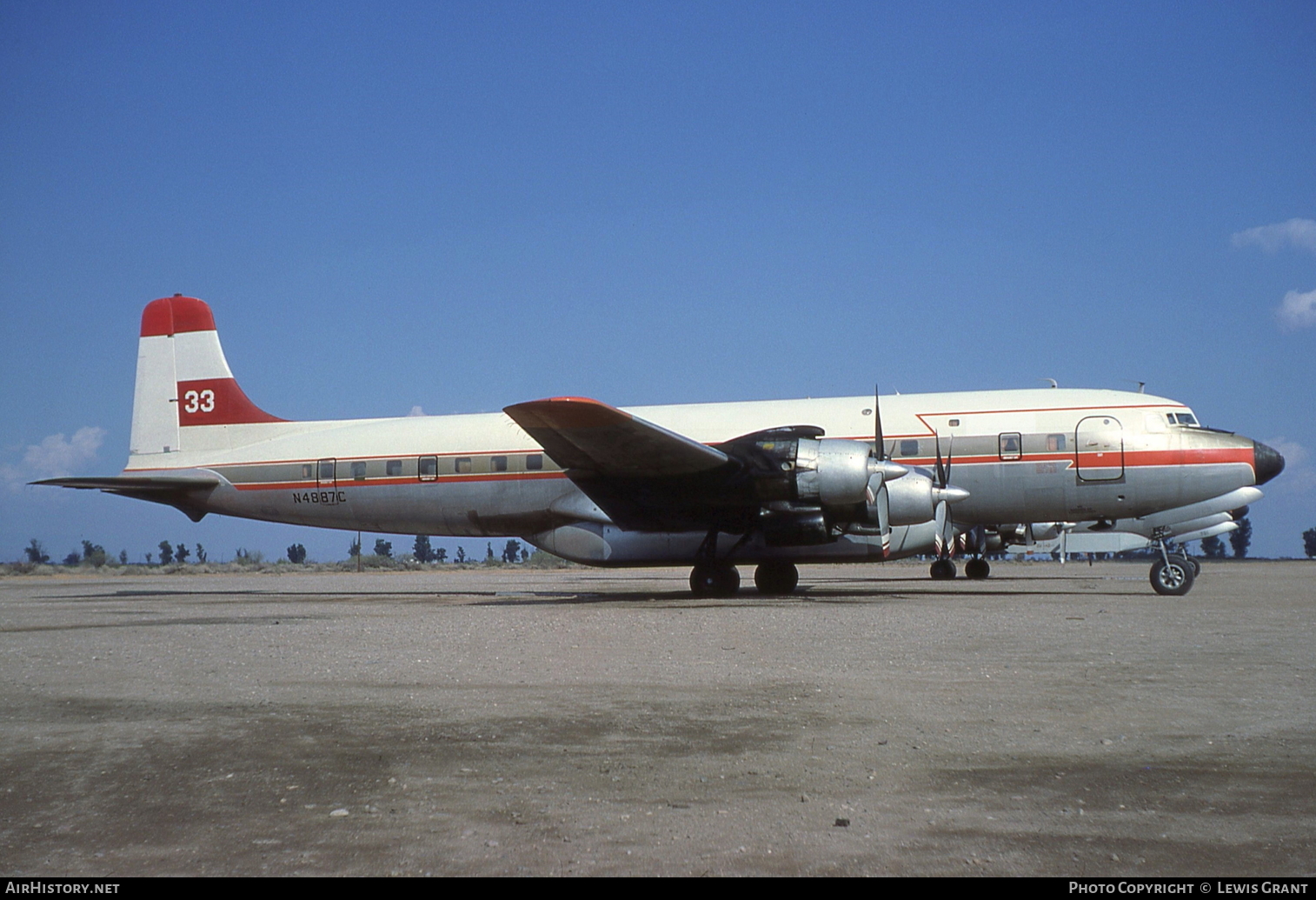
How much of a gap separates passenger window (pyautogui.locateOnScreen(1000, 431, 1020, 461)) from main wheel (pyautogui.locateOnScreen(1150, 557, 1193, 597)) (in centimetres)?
319

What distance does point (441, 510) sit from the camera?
21.8 metres

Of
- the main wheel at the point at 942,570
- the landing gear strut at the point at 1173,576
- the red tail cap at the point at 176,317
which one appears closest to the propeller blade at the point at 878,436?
the landing gear strut at the point at 1173,576

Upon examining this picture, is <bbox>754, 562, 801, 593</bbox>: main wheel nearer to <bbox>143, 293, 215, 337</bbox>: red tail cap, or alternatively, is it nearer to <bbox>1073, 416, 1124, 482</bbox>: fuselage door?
<bbox>1073, 416, 1124, 482</bbox>: fuselage door

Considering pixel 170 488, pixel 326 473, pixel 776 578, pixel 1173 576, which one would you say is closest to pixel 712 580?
pixel 776 578

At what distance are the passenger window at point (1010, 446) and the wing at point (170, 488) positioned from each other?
55.7ft

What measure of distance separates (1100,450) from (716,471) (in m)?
7.46

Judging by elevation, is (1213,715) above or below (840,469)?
below

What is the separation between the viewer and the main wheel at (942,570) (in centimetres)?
2984

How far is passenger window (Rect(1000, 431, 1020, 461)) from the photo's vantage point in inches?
770

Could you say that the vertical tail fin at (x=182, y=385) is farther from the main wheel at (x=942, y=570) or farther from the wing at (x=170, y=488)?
the main wheel at (x=942, y=570)
